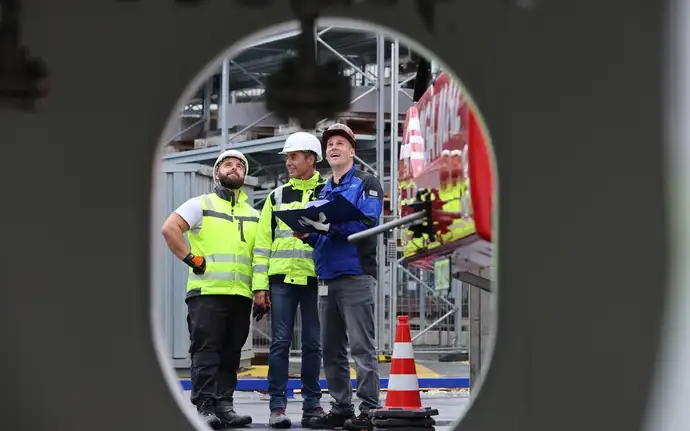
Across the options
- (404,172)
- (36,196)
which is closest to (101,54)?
(36,196)

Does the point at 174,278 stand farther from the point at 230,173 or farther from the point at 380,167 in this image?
the point at 230,173

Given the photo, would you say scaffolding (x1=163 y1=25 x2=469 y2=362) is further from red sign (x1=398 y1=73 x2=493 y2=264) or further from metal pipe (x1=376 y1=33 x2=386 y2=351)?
red sign (x1=398 y1=73 x2=493 y2=264)

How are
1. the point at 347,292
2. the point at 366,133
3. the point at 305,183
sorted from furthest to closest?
the point at 366,133, the point at 305,183, the point at 347,292

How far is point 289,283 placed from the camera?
6352 millimetres

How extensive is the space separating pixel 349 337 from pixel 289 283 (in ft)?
1.97

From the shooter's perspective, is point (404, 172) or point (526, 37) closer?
point (526, 37)

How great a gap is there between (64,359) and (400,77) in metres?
10.9

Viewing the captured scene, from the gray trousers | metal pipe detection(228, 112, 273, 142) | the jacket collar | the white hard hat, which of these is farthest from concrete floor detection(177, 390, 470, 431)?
metal pipe detection(228, 112, 273, 142)

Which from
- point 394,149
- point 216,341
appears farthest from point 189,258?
point 394,149

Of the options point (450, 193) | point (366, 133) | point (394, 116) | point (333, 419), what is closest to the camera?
point (450, 193)

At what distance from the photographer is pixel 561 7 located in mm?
3377

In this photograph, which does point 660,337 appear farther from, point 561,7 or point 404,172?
point 404,172

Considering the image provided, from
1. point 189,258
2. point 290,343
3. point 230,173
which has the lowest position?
point 290,343

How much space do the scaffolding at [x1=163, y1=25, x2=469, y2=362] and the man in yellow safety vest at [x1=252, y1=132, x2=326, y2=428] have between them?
4536 mm
